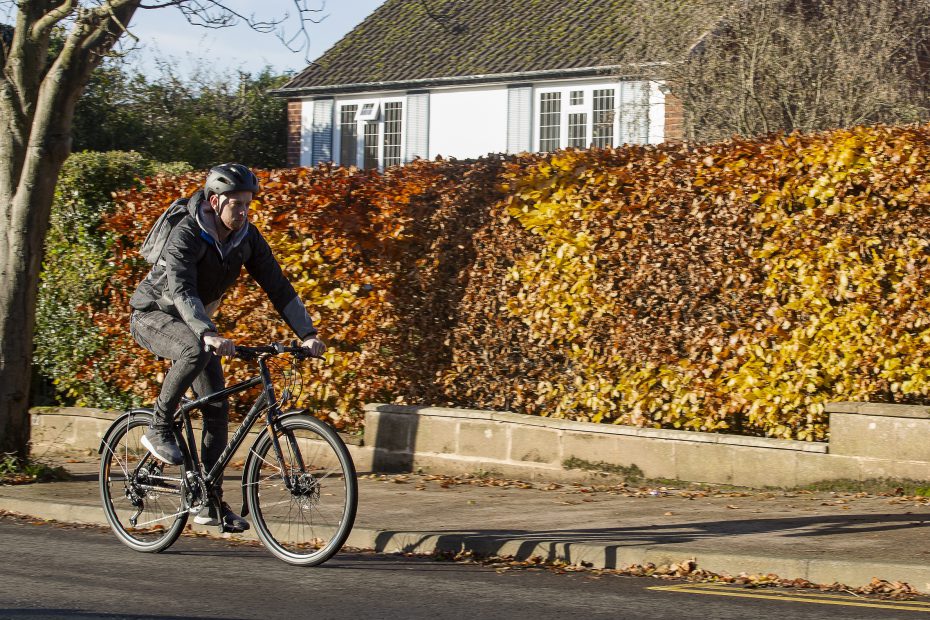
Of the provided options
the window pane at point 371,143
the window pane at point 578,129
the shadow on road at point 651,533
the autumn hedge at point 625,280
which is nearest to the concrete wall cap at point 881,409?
the autumn hedge at point 625,280

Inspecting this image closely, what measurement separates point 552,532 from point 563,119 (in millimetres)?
A: 19350

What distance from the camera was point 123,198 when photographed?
477 inches

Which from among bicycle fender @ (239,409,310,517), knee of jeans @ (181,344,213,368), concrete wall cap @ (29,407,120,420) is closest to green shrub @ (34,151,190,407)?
concrete wall cap @ (29,407,120,420)

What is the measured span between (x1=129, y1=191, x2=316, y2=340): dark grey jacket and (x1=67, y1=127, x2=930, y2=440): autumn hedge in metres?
3.38

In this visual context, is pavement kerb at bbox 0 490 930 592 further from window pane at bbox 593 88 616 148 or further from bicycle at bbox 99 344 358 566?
window pane at bbox 593 88 616 148

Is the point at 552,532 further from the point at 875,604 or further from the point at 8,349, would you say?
the point at 8,349

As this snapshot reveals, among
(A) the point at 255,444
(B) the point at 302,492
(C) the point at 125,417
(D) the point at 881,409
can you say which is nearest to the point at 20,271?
(C) the point at 125,417

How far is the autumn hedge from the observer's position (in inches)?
349

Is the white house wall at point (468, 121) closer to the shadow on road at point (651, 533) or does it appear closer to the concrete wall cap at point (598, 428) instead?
the concrete wall cap at point (598, 428)

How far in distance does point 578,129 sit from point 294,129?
8.39m

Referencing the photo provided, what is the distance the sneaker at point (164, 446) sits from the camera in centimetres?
716

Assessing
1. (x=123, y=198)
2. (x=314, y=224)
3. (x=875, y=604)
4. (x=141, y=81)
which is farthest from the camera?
(x=141, y=81)

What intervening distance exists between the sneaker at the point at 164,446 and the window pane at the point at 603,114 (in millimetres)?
18870

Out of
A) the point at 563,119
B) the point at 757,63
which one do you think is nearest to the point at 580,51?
the point at 563,119
